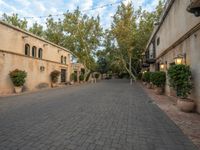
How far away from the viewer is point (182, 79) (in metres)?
8.41

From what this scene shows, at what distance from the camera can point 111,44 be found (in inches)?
1523

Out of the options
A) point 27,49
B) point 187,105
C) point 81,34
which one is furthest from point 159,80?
point 81,34

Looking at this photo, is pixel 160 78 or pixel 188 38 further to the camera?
pixel 160 78

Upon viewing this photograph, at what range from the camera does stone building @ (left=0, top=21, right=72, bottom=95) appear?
15805 mm

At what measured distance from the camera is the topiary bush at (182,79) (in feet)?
27.4

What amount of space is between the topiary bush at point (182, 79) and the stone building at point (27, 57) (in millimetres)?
13772

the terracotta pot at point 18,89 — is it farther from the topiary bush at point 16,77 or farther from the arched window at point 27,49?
the arched window at point 27,49

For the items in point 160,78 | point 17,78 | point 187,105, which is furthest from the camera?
point 17,78

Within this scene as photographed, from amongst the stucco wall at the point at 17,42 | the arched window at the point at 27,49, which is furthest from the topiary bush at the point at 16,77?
Answer: the arched window at the point at 27,49

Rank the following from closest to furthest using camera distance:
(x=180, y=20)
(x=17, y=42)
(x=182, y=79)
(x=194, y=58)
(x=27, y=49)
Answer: (x=194, y=58) → (x=182, y=79) → (x=180, y=20) → (x=17, y=42) → (x=27, y=49)

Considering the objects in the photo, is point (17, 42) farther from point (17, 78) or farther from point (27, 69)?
point (17, 78)

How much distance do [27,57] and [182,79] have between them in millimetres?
16049

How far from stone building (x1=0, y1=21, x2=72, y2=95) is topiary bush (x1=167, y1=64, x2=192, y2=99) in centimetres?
1377

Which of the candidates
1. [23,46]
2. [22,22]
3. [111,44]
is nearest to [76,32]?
[111,44]
